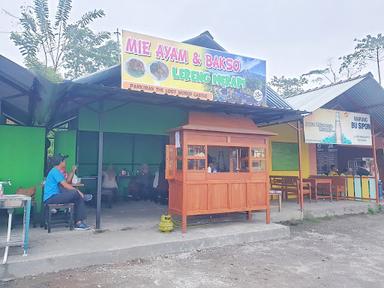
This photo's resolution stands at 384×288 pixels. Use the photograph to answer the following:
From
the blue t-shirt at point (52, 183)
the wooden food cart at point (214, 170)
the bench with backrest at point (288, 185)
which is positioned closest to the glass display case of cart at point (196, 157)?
the wooden food cart at point (214, 170)

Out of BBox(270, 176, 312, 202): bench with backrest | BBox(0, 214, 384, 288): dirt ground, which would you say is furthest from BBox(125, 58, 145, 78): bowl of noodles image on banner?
BBox(270, 176, 312, 202): bench with backrest

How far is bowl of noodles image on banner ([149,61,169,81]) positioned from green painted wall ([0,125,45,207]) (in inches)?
109

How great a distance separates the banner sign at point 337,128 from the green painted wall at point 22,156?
7076mm

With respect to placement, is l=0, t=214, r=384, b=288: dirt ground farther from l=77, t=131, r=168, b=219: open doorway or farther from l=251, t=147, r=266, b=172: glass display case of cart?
l=77, t=131, r=168, b=219: open doorway

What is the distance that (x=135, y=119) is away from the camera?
316 inches

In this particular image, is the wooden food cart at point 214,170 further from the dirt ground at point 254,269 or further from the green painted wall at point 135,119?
the green painted wall at point 135,119

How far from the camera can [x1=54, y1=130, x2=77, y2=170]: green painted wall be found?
7746 mm

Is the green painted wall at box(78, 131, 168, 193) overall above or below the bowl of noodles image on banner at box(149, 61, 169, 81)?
below

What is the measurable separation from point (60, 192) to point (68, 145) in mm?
2638

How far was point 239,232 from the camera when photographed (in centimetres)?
585

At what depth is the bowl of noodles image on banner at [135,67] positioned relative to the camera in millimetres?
6617

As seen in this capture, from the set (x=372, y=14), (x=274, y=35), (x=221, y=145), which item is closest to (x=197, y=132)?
(x=221, y=145)

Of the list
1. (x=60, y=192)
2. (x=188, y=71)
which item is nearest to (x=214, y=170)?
(x=188, y=71)

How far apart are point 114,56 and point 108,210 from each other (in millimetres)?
20131
